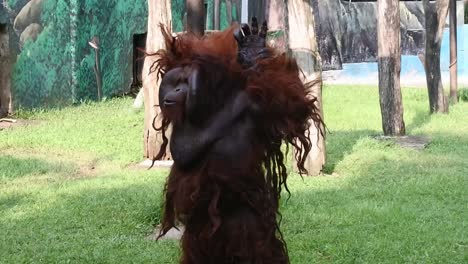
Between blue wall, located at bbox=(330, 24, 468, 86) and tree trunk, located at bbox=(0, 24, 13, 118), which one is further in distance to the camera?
blue wall, located at bbox=(330, 24, 468, 86)

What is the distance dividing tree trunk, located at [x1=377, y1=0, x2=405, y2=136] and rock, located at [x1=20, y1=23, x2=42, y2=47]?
194 inches

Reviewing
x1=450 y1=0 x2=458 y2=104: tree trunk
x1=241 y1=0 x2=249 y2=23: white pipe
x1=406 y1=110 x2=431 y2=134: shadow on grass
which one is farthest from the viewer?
x1=241 y1=0 x2=249 y2=23: white pipe

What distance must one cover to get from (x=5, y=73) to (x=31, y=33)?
117 centimetres

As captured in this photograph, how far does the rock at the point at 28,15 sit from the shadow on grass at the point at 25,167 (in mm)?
3944

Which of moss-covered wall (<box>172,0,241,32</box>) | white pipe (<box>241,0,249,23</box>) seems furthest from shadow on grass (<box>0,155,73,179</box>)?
white pipe (<box>241,0,249,23</box>)

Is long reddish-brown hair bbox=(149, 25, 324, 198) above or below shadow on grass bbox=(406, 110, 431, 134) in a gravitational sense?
above

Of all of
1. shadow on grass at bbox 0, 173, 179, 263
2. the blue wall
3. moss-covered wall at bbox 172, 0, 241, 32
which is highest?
moss-covered wall at bbox 172, 0, 241, 32

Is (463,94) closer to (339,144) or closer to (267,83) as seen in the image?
(339,144)

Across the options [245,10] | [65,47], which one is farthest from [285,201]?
[245,10]

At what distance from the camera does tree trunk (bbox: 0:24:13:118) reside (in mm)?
8938

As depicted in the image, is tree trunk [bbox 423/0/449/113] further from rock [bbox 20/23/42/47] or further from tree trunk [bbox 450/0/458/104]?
rock [bbox 20/23/42/47]

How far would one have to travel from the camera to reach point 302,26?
18.4ft

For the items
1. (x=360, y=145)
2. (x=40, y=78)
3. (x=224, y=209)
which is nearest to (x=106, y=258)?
(x=224, y=209)

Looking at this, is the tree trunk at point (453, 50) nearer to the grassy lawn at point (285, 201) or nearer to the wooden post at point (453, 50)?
the wooden post at point (453, 50)
